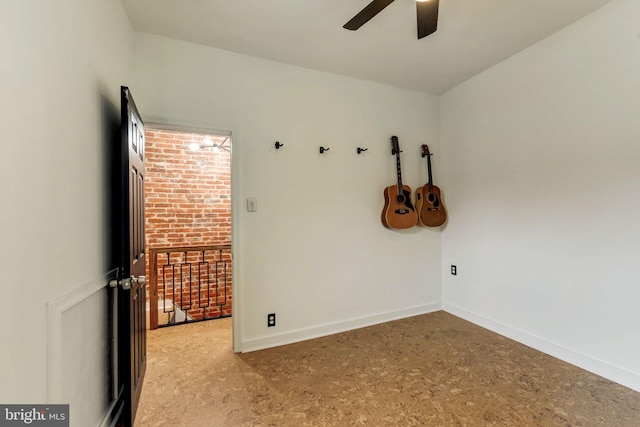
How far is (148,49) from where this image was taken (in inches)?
89.2

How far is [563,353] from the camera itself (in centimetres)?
234

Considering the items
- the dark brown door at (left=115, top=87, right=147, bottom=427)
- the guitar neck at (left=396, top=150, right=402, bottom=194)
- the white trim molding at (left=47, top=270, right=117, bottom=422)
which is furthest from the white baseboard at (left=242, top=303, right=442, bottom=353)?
the white trim molding at (left=47, top=270, right=117, bottom=422)

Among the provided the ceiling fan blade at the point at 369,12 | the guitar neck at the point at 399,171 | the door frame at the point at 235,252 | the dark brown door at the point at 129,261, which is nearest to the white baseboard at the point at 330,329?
the door frame at the point at 235,252

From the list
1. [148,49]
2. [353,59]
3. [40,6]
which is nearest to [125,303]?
[40,6]

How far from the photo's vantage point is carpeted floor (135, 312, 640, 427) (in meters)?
1.71

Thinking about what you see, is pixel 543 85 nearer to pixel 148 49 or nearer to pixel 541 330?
pixel 541 330

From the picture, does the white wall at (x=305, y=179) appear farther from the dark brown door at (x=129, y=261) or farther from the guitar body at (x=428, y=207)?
the dark brown door at (x=129, y=261)

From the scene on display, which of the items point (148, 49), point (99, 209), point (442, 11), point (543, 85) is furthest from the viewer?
point (543, 85)

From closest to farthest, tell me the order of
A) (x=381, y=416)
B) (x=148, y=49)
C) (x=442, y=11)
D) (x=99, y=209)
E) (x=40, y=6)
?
(x=40, y=6), (x=99, y=209), (x=381, y=416), (x=442, y=11), (x=148, y=49)

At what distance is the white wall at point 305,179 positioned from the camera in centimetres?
242

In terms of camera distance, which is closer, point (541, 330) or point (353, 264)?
point (541, 330)

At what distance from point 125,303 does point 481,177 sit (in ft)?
10.7

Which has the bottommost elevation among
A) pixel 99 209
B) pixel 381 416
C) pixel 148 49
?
pixel 381 416

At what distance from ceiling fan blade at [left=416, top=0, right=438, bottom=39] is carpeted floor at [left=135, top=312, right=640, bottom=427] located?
7.65 feet
